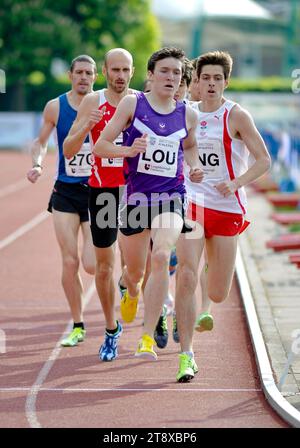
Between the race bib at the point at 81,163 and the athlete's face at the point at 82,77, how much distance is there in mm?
442

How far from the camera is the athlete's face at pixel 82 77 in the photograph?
9.35 m

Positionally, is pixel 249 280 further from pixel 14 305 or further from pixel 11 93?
pixel 11 93

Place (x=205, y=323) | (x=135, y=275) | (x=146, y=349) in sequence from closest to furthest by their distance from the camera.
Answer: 1. (x=146, y=349)
2. (x=135, y=275)
3. (x=205, y=323)

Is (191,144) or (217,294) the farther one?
(217,294)

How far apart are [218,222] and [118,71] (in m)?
1.30

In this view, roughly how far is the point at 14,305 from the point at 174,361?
3076 millimetres

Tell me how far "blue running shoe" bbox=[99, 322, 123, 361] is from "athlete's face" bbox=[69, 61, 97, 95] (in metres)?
1.99

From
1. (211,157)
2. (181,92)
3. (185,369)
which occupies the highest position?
Answer: (181,92)

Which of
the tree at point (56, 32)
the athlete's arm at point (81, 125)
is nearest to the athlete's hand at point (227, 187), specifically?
the athlete's arm at point (81, 125)

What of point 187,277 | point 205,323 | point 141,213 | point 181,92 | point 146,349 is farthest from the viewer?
point 181,92

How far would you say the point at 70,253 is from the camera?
9344 millimetres

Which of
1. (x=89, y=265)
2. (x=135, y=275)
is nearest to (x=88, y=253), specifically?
(x=89, y=265)

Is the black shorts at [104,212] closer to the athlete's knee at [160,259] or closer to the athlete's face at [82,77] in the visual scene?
the athlete's knee at [160,259]

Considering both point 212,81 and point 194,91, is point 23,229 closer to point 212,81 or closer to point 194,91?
point 194,91
